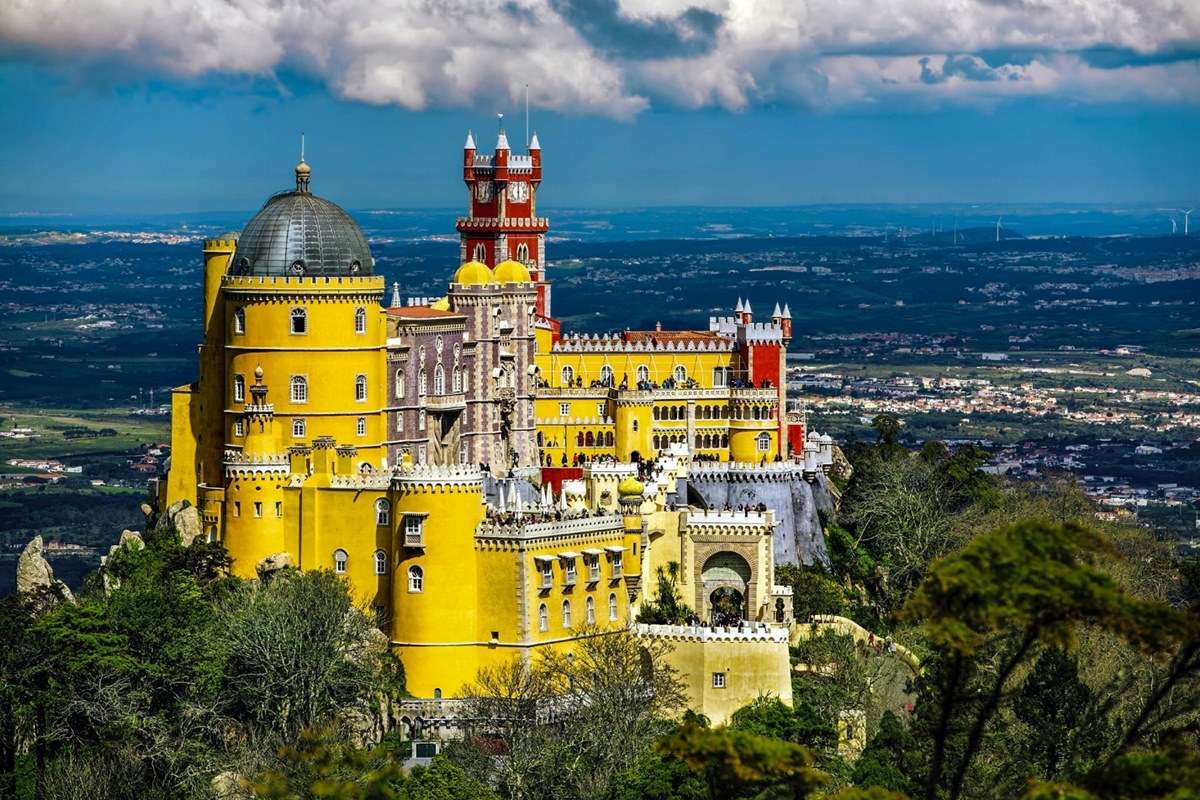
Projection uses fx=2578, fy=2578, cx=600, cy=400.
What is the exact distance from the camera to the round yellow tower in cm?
9788

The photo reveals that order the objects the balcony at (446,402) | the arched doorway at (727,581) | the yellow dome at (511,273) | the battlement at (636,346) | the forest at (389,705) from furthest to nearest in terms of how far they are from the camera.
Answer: the battlement at (636,346) < the yellow dome at (511,273) < the balcony at (446,402) < the arched doorway at (727,581) < the forest at (389,705)

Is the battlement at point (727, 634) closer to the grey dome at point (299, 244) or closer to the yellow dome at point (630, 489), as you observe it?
the yellow dome at point (630, 489)

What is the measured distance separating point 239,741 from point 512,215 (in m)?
52.4

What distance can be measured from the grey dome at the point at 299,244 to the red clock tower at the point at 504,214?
2961 centimetres

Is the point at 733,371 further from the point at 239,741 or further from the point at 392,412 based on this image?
the point at 239,741

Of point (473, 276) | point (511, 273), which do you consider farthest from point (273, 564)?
point (511, 273)

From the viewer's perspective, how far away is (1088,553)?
60.6 metres

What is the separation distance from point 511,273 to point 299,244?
706 inches

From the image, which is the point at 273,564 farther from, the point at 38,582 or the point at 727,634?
the point at 727,634

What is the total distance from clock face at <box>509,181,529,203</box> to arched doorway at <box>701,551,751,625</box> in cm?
3937

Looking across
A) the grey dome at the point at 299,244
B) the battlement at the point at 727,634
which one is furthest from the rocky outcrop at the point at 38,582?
the battlement at the point at 727,634

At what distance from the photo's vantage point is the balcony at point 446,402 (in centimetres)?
11462

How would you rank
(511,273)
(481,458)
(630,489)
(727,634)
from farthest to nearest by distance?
(511,273)
(481,458)
(630,489)
(727,634)

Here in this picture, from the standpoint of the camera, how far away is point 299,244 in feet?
354
